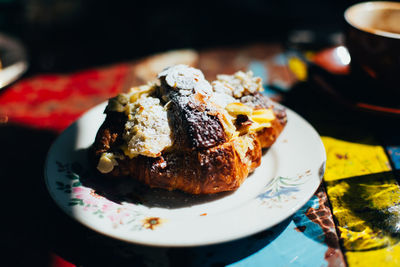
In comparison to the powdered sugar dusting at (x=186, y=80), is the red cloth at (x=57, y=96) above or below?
below

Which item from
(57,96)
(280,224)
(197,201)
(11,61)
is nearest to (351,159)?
(280,224)

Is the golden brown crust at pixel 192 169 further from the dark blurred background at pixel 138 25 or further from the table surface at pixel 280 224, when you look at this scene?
the dark blurred background at pixel 138 25

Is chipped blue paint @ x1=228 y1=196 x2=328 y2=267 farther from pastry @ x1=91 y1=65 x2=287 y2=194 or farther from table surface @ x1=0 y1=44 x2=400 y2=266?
pastry @ x1=91 y1=65 x2=287 y2=194

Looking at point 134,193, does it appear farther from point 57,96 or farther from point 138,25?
point 138,25

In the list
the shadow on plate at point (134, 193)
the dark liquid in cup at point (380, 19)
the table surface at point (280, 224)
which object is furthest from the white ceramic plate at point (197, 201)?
the dark liquid in cup at point (380, 19)

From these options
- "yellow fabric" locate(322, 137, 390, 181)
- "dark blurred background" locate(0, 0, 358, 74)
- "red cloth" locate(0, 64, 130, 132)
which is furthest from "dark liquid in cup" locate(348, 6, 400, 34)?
"red cloth" locate(0, 64, 130, 132)
